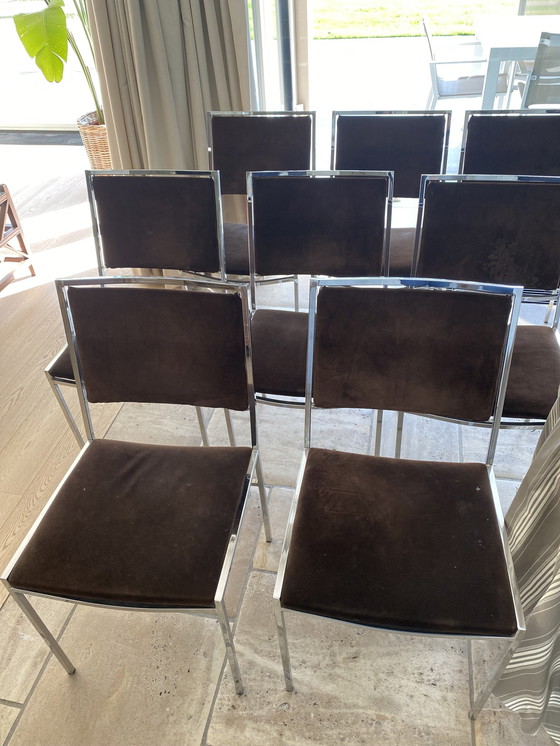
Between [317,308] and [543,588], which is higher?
[317,308]

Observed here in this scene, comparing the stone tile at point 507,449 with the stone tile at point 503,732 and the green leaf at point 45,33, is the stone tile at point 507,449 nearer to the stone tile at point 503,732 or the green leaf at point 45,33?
the stone tile at point 503,732

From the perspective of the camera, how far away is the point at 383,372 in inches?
52.6

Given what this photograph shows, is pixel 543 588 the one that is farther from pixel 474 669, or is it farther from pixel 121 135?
pixel 121 135

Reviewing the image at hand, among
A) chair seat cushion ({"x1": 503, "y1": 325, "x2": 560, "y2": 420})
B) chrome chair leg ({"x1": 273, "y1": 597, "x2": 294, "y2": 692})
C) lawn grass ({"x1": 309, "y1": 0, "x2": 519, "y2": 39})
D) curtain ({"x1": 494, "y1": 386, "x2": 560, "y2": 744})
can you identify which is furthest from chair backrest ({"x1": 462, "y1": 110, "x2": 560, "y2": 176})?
chrome chair leg ({"x1": 273, "y1": 597, "x2": 294, "y2": 692})

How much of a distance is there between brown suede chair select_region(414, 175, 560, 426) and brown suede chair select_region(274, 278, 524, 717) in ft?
1.20

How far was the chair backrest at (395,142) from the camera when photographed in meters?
2.25

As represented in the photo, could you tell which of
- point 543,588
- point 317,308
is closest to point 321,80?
point 317,308

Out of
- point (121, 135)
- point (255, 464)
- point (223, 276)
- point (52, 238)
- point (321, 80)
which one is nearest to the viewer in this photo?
point (255, 464)

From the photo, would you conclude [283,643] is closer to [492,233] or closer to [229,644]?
[229,644]

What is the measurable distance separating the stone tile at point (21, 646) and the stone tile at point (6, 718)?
20 mm

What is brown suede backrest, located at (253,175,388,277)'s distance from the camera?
179 centimetres

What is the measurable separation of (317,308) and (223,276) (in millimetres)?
815

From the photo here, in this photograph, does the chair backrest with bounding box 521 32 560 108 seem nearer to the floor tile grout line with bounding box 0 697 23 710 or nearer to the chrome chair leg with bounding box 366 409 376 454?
the chrome chair leg with bounding box 366 409 376 454

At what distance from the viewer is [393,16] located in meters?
3.29
